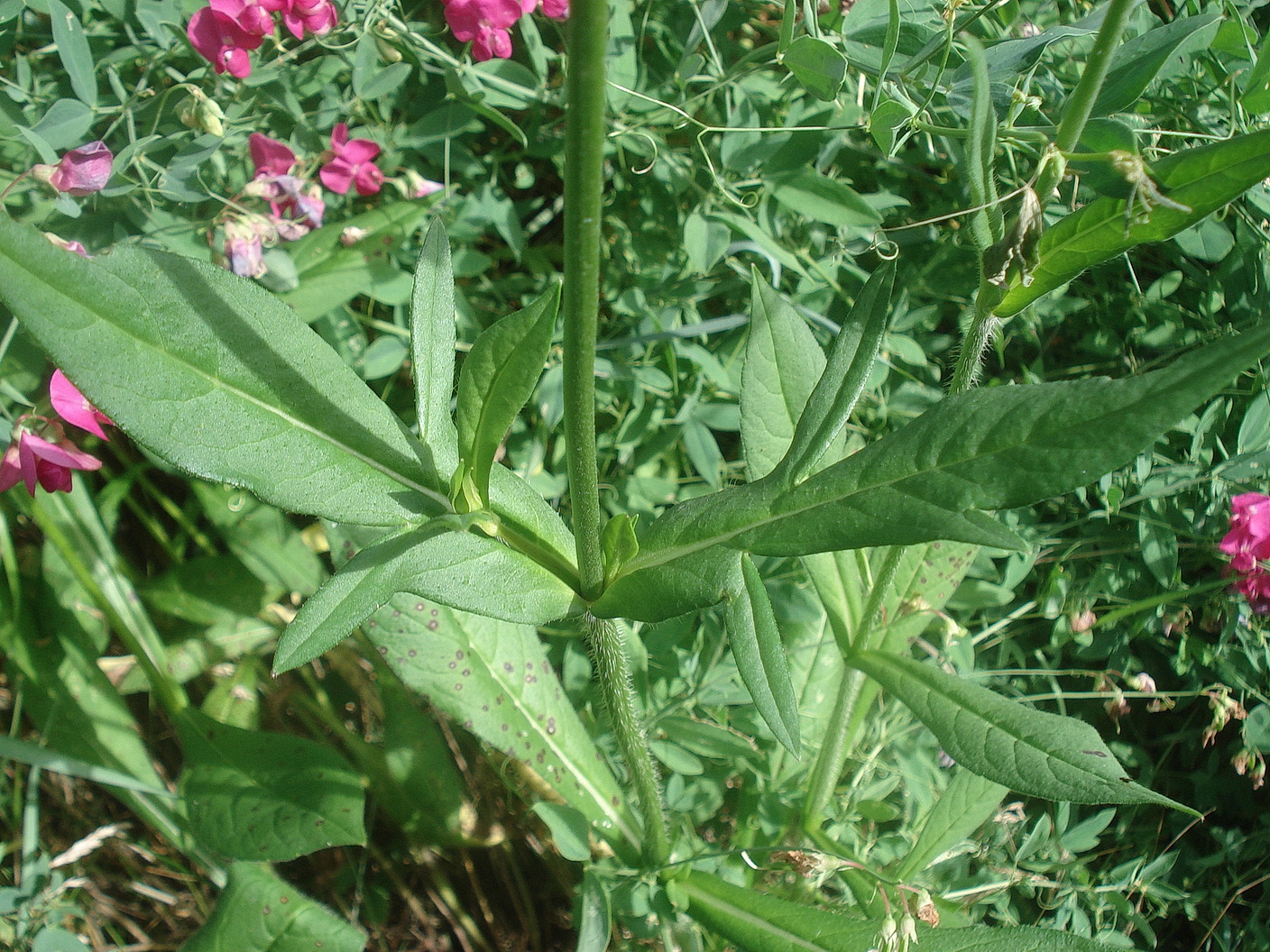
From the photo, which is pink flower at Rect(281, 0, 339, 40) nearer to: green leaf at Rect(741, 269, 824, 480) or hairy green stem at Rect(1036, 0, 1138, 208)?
green leaf at Rect(741, 269, 824, 480)

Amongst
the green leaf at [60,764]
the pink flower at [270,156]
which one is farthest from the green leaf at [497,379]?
the green leaf at [60,764]

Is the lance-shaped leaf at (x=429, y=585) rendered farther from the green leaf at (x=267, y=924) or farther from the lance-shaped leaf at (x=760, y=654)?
the green leaf at (x=267, y=924)

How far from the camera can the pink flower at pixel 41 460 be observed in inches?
64.2

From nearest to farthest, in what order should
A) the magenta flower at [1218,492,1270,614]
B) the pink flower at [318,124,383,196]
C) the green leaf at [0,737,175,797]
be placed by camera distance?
the magenta flower at [1218,492,1270,614], the pink flower at [318,124,383,196], the green leaf at [0,737,175,797]

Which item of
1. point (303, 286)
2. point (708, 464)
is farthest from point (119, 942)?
point (708, 464)

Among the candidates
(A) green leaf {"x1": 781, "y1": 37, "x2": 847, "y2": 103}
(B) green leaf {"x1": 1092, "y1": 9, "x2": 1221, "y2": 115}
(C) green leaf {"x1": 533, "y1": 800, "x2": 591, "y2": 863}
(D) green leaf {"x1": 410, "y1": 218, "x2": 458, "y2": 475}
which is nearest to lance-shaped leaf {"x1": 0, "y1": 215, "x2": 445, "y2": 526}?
(D) green leaf {"x1": 410, "y1": 218, "x2": 458, "y2": 475}

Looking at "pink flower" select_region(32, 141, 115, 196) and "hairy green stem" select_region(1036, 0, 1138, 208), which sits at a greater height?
"hairy green stem" select_region(1036, 0, 1138, 208)

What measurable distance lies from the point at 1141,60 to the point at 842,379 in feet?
2.52

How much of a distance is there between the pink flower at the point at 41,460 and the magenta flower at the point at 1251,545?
7.02 ft

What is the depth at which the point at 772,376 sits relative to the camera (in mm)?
1583

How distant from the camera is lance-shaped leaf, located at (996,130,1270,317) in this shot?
1008mm

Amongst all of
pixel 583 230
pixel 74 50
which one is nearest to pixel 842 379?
pixel 583 230

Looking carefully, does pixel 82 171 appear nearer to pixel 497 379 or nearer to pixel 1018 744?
pixel 497 379

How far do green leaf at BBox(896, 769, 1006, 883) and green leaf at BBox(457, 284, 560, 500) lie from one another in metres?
1.16
